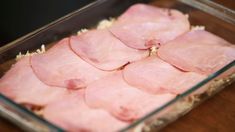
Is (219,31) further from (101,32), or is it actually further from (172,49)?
(101,32)

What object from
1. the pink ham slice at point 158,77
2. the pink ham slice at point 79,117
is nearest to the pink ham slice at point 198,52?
the pink ham slice at point 158,77

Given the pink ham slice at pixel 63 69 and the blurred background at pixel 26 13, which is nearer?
the pink ham slice at pixel 63 69

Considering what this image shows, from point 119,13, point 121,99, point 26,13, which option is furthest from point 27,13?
point 121,99

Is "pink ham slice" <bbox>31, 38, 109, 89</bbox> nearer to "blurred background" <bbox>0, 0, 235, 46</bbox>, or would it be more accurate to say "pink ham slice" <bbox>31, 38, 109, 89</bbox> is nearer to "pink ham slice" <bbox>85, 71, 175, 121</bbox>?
"pink ham slice" <bbox>85, 71, 175, 121</bbox>

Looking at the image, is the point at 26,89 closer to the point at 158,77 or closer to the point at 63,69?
the point at 63,69

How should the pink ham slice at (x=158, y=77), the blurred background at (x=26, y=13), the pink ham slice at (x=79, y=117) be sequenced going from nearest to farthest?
the pink ham slice at (x=79, y=117)
the pink ham slice at (x=158, y=77)
the blurred background at (x=26, y=13)

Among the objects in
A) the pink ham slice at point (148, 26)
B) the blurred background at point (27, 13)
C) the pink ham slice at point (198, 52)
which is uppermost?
the blurred background at point (27, 13)

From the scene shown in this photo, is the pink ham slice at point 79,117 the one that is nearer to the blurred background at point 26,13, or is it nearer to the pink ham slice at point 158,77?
the pink ham slice at point 158,77
